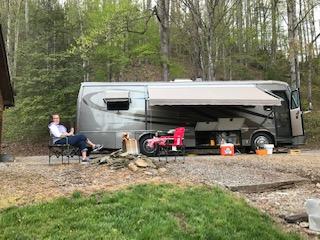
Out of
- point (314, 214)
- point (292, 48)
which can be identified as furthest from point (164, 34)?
point (314, 214)

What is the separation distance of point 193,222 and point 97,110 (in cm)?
1101

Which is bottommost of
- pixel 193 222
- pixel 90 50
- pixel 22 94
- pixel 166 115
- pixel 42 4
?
pixel 193 222

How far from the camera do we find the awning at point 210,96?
15.8 m

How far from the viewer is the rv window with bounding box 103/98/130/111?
16562 millimetres

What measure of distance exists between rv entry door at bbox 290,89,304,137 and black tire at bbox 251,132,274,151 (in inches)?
40.0

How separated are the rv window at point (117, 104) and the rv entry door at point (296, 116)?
20.1 ft

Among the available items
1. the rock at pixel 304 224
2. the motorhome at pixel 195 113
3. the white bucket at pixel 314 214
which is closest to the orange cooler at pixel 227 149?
the motorhome at pixel 195 113

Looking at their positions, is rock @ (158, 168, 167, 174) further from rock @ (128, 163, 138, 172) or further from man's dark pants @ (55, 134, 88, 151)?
man's dark pants @ (55, 134, 88, 151)

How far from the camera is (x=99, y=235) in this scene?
5328 millimetres

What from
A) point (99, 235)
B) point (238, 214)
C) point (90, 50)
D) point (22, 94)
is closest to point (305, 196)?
point (238, 214)

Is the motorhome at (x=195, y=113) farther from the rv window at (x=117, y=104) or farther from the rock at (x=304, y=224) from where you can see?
the rock at (x=304, y=224)

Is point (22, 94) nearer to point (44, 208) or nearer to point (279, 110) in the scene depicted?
point (279, 110)

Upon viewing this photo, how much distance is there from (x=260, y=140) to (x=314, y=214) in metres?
11.0

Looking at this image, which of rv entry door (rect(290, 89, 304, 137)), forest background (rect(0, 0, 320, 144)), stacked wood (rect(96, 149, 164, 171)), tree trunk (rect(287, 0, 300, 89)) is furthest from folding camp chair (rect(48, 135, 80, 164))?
tree trunk (rect(287, 0, 300, 89))
